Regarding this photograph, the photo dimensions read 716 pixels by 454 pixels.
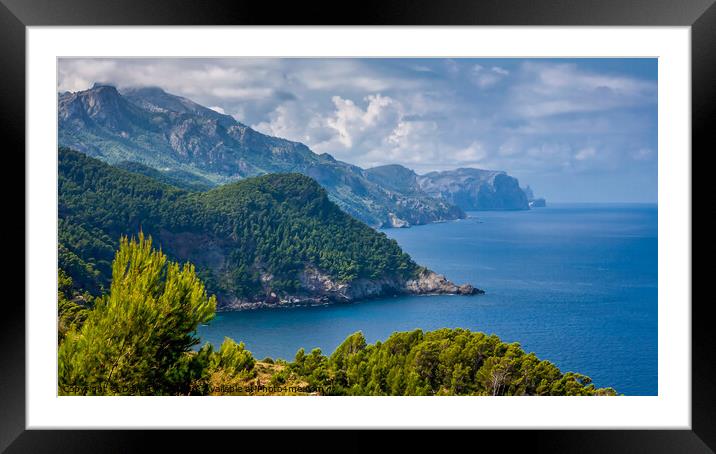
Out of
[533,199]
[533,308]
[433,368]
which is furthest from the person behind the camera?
[533,199]

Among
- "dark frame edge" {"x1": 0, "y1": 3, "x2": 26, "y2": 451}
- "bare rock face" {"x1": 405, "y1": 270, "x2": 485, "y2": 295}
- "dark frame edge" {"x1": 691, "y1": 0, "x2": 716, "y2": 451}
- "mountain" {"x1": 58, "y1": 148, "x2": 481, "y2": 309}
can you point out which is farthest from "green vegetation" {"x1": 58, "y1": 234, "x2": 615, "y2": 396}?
"bare rock face" {"x1": 405, "y1": 270, "x2": 485, "y2": 295}

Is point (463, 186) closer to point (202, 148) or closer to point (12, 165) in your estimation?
point (202, 148)

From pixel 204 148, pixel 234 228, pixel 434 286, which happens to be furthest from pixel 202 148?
pixel 434 286

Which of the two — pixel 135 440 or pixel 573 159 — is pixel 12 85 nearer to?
pixel 135 440

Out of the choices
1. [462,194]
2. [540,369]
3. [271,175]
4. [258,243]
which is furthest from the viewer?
[462,194]

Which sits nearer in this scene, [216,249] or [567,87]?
[216,249]
